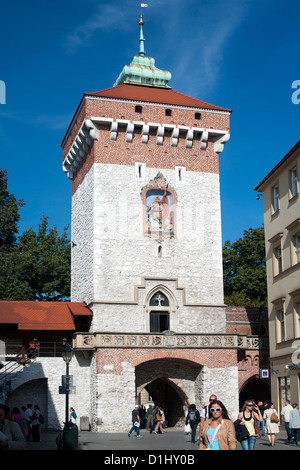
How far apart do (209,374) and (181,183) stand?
9674 millimetres

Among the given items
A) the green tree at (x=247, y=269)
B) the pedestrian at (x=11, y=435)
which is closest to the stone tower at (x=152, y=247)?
the green tree at (x=247, y=269)

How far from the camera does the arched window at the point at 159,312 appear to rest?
110 ft

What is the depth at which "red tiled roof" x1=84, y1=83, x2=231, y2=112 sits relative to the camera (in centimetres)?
3528

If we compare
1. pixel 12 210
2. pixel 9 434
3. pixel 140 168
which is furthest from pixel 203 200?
pixel 9 434

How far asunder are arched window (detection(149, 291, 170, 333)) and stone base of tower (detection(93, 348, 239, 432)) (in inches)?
69.5

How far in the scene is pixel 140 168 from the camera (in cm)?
3519

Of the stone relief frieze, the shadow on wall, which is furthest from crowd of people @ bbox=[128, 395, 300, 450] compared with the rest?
the shadow on wall

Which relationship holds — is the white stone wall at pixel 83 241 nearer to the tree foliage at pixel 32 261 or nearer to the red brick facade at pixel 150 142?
the red brick facade at pixel 150 142

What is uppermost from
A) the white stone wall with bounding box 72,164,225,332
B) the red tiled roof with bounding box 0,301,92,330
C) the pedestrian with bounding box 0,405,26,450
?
the white stone wall with bounding box 72,164,225,332

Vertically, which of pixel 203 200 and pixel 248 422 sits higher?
pixel 203 200

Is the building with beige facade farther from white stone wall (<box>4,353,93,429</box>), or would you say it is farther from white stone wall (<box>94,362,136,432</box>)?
white stone wall (<box>4,353,93,429</box>)

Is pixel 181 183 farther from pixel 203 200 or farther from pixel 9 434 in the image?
pixel 9 434

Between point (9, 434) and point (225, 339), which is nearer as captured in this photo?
point (9, 434)

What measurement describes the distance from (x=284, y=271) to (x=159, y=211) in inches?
317
